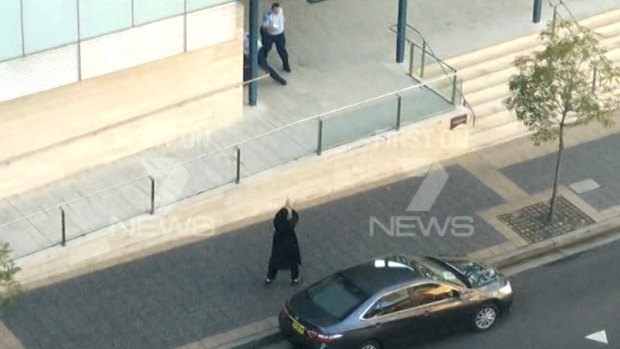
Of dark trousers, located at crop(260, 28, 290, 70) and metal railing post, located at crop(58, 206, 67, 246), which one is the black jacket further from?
dark trousers, located at crop(260, 28, 290, 70)

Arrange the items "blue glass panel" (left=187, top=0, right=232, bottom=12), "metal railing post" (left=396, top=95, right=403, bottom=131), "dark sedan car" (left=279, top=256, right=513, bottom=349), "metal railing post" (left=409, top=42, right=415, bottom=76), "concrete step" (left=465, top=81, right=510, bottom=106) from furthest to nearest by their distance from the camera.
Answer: "metal railing post" (left=409, top=42, right=415, bottom=76), "concrete step" (left=465, top=81, right=510, bottom=106), "metal railing post" (left=396, top=95, right=403, bottom=131), "blue glass panel" (left=187, top=0, right=232, bottom=12), "dark sedan car" (left=279, top=256, right=513, bottom=349)

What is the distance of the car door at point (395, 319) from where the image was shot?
90.6ft

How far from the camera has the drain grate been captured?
32.4 m

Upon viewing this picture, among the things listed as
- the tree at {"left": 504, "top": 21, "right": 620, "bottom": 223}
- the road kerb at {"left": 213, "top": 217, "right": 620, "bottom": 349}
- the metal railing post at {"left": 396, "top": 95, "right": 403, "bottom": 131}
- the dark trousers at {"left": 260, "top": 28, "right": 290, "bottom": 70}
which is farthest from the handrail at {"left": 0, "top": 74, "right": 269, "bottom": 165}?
the road kerb at {"left": 213, "top": 217, "right": 620, "bottom": 349}

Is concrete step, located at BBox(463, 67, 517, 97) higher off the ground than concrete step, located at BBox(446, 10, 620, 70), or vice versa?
concrete step, located at BBox(446, 10, 620, 70)

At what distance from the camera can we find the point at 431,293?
2817 centimetres

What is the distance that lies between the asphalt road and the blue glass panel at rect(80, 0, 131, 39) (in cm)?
644

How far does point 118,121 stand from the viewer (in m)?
32.1

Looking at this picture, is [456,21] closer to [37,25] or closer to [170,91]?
[170,91]

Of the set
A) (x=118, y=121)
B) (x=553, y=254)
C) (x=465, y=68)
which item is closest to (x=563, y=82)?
(x=553, y=254)

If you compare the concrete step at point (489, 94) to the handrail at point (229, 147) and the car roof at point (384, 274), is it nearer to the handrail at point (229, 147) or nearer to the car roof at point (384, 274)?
the handrail at point (229, 147)

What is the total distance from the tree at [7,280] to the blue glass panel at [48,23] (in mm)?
4501

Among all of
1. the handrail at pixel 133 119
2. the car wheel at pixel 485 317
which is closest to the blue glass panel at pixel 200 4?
the handrail at pixel 133 119

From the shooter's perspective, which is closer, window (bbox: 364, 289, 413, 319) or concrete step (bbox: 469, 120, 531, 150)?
window (bbox: 364, 289, 413, 319)
